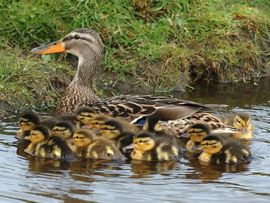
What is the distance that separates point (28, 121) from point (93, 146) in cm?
68

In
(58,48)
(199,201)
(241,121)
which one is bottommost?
(199,201)

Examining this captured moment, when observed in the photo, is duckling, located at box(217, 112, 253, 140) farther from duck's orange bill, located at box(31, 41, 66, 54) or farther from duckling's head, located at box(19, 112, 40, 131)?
duck's orange bill, located at box(31, 41, 66, 54)

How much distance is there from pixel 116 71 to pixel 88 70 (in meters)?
0.80

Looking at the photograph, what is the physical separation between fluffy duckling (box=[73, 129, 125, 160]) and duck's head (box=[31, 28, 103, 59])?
1.76m

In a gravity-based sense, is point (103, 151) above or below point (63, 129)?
below

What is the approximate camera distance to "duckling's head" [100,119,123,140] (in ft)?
28.0

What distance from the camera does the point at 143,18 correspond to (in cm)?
1125

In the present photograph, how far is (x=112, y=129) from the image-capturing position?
855cm

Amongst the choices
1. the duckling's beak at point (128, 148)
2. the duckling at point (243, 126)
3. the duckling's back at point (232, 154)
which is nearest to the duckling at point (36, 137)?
the duckling's beak at point (128, 148)

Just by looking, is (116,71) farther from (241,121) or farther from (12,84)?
(241,121)

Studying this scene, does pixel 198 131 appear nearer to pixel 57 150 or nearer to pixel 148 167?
pixel 148 167

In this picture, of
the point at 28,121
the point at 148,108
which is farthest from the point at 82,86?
the point at 28,121

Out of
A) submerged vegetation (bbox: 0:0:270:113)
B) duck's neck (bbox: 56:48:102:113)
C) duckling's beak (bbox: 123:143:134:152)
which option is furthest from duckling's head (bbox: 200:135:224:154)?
submerged vegetation (bbox: 0:0:270:113)

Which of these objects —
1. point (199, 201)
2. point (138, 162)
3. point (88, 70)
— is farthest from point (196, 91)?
point (199, 201)
